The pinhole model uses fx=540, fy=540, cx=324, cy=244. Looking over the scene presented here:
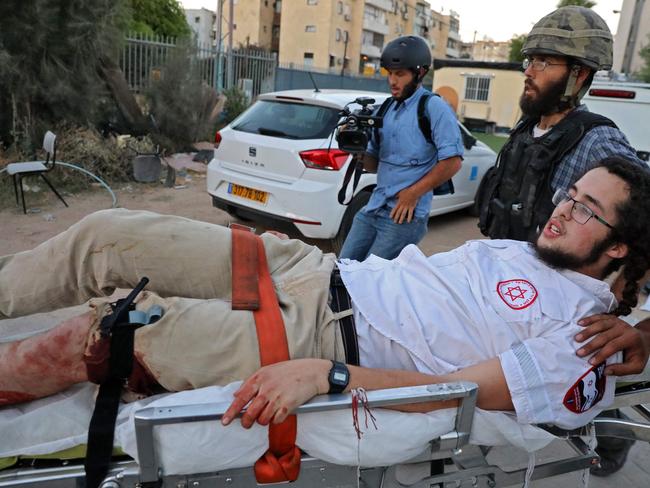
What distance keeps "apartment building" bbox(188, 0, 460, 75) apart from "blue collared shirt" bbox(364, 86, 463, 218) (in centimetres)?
4196

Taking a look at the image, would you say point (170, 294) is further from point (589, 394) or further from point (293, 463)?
point (589, 394)

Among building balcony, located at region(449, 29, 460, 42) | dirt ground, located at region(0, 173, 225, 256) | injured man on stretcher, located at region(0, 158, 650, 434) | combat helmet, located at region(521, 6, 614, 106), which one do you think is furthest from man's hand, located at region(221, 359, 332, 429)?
building balcony, located at region(449, 29, 460, 42)

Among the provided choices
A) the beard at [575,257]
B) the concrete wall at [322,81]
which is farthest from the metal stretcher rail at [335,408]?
the concrete wall at [322,81]

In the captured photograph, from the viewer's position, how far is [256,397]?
154 centimetres

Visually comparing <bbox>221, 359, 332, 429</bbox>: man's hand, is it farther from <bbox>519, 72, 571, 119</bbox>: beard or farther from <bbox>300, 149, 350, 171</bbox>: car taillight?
<bbox>300, 149, 350, 171</bbox>: car taillight

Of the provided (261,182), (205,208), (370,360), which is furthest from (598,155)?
(205,208)

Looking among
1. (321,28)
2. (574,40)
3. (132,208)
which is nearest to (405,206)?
(574,40)

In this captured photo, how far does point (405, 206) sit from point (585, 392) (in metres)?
1.66

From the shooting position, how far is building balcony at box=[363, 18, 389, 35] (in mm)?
53906

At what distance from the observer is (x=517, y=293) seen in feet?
6.27

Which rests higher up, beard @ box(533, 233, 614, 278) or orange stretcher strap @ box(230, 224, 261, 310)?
beard @ box(533, 233, 614, 278)

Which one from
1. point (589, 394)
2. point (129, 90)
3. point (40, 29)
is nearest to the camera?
point (589, 394)

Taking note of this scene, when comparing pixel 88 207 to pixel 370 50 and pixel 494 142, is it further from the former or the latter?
pixel 370 50

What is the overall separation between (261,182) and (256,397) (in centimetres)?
389
